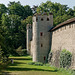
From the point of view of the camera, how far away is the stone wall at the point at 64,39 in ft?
64.8

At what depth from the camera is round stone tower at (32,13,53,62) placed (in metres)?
29.6

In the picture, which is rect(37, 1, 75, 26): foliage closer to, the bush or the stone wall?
the stone wall

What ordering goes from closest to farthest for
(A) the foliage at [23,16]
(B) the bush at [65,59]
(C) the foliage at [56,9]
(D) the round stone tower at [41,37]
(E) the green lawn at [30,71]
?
(E) the green lawn at [30,71], (B) the bush at [65,59], (D) the round stone tower at [41,37], (A) the foliage at [23,16], (C) the foliage at [56,9]

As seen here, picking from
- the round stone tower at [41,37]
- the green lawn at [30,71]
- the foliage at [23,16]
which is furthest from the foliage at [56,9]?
the green lawn at [30,71]

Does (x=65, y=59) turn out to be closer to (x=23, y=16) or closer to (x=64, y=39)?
(x=64, y=39)

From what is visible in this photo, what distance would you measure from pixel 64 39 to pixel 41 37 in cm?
751

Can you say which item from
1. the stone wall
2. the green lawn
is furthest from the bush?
the green lawn

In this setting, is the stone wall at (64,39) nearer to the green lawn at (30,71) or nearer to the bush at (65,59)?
the bush at (65,59)

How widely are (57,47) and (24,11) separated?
5778 centimetres

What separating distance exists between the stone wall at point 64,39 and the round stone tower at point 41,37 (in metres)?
1.72

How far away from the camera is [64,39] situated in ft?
74.3

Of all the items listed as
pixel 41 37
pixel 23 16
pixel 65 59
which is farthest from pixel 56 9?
pixel 65 59

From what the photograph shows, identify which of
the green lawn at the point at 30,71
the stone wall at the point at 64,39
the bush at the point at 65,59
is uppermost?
the stone wall at the point at 64,39

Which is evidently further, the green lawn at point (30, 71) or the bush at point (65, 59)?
the bush at point (65, 59)
